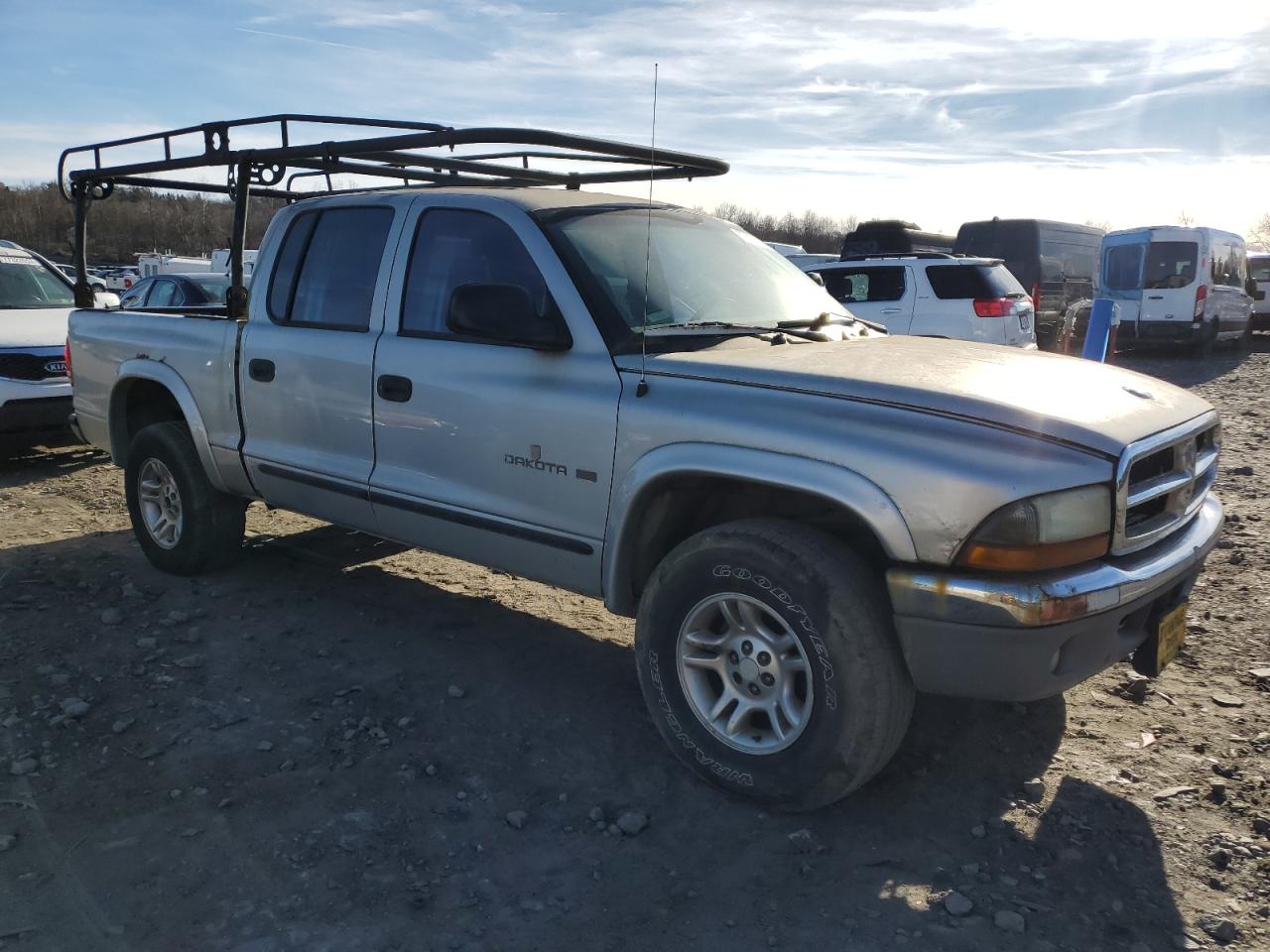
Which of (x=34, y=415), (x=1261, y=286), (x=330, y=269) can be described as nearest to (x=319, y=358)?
(x=330, y=269)

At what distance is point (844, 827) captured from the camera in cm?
307

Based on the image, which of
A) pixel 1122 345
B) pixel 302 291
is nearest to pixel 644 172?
pixel 302 291

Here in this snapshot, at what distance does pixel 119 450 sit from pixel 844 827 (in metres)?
4.62

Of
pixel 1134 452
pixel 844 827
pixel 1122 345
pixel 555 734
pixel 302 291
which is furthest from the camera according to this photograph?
pixel 1122 345

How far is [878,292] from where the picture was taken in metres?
11.5

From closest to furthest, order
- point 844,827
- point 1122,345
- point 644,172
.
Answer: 1. point 844,827
2. point 644,172
3. point 1122,345

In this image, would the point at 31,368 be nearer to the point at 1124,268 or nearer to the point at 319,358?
the point at 319,358

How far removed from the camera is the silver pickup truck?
273 cm

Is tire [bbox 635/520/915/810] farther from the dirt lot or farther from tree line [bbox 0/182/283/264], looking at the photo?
tree line [bbox 0/182/283/264]

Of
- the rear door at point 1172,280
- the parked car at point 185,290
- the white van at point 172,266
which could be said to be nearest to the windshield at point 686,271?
the parked car at point 185,290

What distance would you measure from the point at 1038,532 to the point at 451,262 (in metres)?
2.54

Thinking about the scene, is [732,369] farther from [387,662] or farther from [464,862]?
[387,662]

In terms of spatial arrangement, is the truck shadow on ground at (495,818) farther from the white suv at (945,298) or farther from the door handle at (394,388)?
the white suv at (945,298)

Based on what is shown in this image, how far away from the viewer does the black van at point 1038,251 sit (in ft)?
57.9
